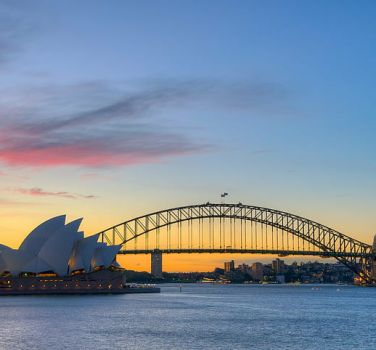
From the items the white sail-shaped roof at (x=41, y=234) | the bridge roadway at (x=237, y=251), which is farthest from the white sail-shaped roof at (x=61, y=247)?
the bridge roadway at (x=237, y=251)

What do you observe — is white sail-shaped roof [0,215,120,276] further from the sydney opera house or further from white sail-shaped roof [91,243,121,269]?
white sail-shaped roof [91,243,121,269]

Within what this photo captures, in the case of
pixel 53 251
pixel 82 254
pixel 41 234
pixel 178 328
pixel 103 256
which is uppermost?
pixel 41 234

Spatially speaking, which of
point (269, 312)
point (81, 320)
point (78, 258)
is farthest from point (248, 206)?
point (81, 320)

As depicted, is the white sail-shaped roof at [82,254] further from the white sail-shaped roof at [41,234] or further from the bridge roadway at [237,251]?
the bridge roadway at [237,251]

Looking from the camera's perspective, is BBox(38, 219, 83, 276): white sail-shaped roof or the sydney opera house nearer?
BBox(38, 219, 83, 276): white sail-shaped roof

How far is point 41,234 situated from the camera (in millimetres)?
100750

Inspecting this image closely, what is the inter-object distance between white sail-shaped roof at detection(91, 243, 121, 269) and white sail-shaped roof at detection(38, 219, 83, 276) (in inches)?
249

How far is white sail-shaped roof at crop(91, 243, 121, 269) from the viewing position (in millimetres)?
110812

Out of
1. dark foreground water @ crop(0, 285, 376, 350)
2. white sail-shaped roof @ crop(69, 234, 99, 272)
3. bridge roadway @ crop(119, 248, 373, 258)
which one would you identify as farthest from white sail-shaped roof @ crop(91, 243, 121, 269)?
dark foreground water @ crop(0, 285, 376, 350)

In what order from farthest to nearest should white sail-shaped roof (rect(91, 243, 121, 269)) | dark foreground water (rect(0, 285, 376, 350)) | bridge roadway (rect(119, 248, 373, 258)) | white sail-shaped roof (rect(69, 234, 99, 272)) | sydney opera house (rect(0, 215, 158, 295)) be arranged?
bridge roadway (rect(119, 248, 373, 258)) → white sail-shaped roof (rect(91, 243, 121, 269)) → white sail-shaped roof (rect(69, 234, 99, 272)) → sydney opera house (rect(0, 215, 158, 295)) → dark foreground water (rect(0, 285, 376, 350))

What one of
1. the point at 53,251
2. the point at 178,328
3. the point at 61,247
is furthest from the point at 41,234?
the point at 178,328

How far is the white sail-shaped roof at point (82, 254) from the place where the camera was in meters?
106

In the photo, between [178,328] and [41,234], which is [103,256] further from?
[178,328]

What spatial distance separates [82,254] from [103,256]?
568 cm
